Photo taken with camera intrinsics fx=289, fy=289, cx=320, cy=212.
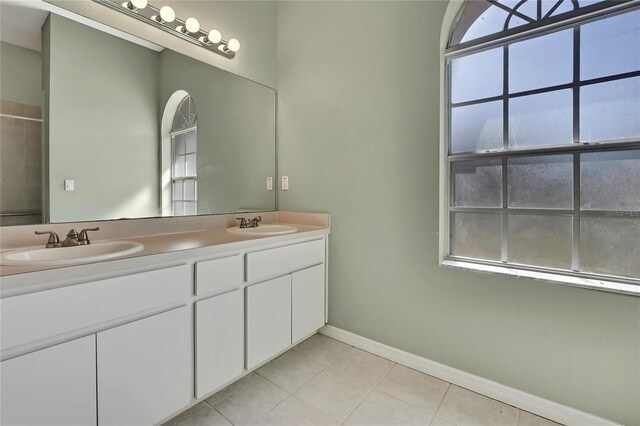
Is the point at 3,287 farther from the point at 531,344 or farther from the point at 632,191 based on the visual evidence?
the point at 632,191

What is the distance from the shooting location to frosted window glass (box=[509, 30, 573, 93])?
143 centimetres

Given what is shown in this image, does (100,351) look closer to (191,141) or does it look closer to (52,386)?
(52,386)

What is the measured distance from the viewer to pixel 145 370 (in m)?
1.12

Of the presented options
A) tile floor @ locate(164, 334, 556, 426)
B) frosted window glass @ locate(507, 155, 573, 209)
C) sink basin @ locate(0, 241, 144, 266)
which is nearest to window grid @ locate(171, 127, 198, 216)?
sink basin @ locate(0, 241, 144, 266)

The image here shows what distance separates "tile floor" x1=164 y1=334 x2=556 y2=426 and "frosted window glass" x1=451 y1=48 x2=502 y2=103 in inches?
65.7

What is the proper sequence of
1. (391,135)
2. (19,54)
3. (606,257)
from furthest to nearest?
(391,135), (606,257), (19,54)

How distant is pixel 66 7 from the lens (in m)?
1.35

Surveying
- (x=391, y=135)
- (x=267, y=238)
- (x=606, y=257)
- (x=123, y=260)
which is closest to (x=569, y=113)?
(x=606, y=257)

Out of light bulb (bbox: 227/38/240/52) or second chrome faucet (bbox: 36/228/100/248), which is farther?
light bulb (bbox: 227/38/240/52)

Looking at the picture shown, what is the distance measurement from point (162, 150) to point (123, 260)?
2.91ft

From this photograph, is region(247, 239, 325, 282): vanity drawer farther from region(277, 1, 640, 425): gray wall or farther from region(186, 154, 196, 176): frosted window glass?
region(186, 154, 196, 176): frosted window glass

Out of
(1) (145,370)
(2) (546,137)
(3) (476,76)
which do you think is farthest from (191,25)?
(2) (546,137)

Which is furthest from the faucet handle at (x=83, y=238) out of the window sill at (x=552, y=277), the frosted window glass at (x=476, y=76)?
the frosted window glass at (x=476, y=76)

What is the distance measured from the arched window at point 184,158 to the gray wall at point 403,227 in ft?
2.40
